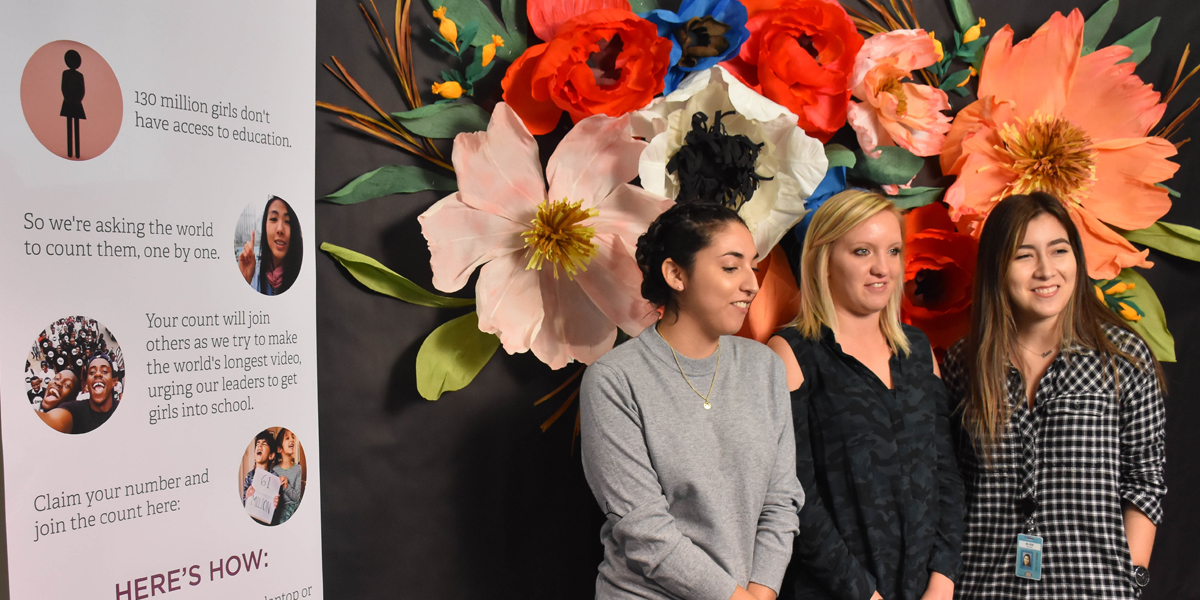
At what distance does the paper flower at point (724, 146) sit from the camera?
4.23 feet

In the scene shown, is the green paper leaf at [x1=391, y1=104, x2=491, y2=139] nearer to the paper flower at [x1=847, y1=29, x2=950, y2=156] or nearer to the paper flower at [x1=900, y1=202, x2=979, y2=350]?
the paper flower at [x1=847, y1=29, x2=950, y2=156]

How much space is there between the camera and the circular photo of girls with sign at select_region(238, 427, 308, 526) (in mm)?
1107

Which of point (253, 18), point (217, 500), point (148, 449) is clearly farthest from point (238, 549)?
point (253, 18)

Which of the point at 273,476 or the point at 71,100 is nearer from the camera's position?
the point at 71,100

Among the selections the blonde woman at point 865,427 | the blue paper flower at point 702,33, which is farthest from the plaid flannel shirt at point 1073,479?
the blue paper flower at point 702,33

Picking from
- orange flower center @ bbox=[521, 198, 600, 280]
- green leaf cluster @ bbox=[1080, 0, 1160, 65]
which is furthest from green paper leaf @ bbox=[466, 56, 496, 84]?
green leaf cluster @ bbox=[1080, 0, 1160, 65]

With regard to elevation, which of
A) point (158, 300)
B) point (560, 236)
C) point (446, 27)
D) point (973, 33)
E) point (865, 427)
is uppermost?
point (973, 33)

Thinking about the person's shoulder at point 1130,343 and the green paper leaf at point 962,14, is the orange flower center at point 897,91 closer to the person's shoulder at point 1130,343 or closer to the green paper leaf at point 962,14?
the green paper leaf at point 962,14

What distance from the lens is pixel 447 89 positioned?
49.5 inches

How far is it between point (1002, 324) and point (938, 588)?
1.68ft

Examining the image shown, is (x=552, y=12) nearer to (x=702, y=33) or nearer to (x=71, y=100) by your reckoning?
(x=702, y=33)

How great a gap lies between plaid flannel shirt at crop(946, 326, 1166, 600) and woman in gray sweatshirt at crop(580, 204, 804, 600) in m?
0.52

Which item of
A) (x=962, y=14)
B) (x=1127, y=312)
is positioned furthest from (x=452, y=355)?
(x=1127, y=312)

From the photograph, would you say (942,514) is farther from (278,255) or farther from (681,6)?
(278,255)
